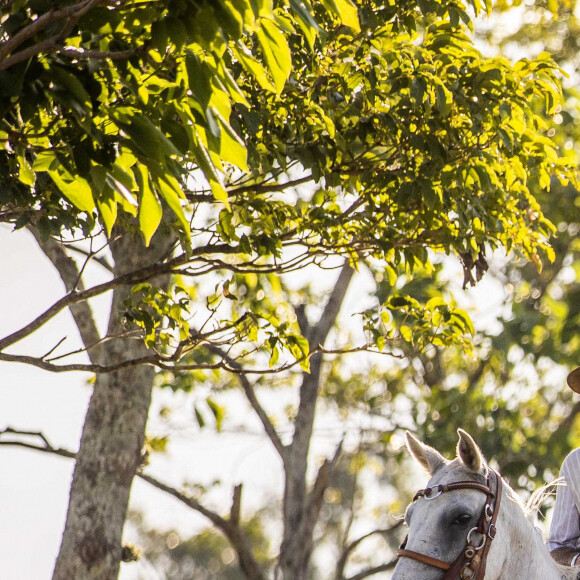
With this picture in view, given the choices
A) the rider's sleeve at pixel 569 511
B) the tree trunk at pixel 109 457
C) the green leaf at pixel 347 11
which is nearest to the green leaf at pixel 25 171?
the green leaf at pixel 347 11

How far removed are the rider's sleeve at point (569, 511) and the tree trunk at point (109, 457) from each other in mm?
2973

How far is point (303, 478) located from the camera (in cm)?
1012

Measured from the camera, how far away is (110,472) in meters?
6.39

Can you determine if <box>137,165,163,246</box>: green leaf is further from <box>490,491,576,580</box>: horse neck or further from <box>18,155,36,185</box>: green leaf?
<box>490,491,576,580</box>: horse neck

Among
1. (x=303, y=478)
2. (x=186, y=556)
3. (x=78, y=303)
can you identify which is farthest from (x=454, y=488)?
(x=186, y=556)

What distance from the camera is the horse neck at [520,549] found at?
13.4ft

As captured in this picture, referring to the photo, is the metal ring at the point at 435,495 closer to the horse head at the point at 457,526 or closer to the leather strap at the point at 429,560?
the horse head at the point at 457,526

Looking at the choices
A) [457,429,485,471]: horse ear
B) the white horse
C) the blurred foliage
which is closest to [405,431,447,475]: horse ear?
the white horse

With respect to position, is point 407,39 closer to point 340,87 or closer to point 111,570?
point 340,87

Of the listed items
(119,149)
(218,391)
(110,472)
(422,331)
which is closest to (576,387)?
A: (422,331)

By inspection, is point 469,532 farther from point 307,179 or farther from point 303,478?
point 303,478

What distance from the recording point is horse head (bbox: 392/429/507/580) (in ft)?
12.6

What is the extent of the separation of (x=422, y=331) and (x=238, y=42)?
3.22 m

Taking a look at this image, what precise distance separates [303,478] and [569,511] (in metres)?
5.07
